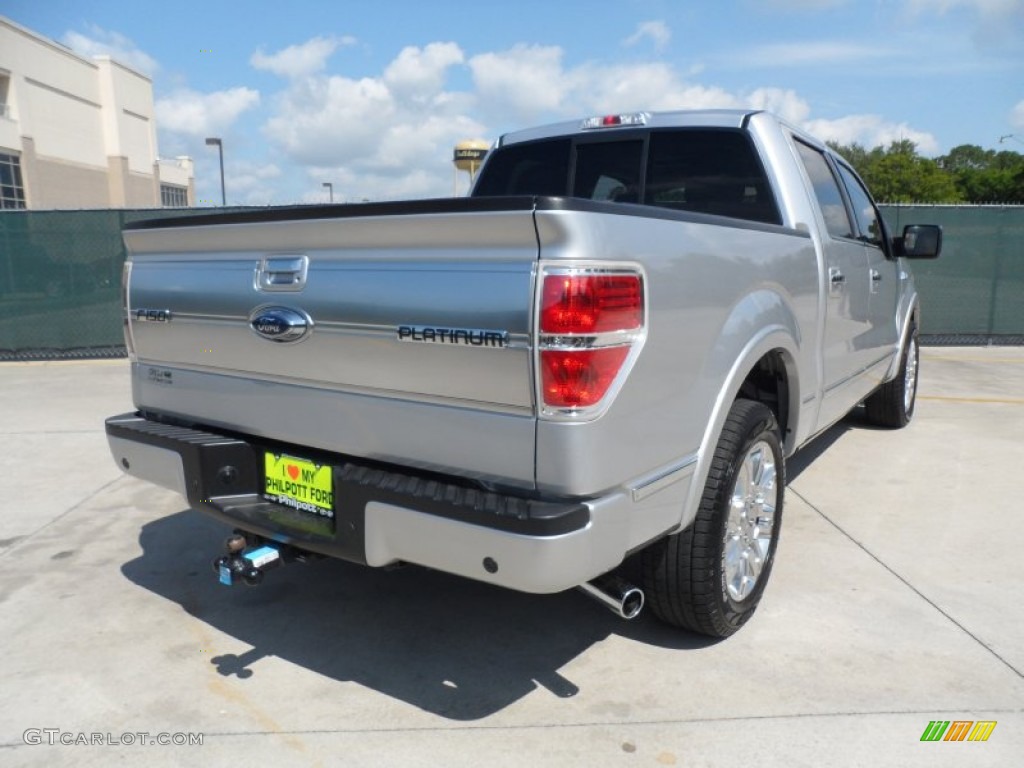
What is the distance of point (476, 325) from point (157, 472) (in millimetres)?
1603

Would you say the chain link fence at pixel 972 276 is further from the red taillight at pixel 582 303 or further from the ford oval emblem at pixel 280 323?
the ford oval emblem at pixel 280 323

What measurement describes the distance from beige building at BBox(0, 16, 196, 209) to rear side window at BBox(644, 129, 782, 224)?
39.3 meters

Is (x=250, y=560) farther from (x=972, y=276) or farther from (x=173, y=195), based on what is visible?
(x=173, y=195)

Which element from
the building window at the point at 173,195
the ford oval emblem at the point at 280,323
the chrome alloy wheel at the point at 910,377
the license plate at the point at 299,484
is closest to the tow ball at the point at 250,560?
the license plate at the point at 299,484

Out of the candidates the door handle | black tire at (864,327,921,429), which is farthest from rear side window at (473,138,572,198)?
black tire at (864,327,921,429)

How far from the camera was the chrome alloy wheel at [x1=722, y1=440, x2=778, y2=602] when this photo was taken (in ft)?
10.3

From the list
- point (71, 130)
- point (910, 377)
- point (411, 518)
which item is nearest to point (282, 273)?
point (411, 518)

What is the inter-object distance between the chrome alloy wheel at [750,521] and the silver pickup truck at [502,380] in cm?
1

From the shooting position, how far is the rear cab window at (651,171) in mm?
3885

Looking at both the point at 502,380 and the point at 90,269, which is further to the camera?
the point at 90,269

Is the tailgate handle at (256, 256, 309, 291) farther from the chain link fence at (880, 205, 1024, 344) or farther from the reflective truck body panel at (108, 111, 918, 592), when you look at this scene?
the chain link fence at (880, 205, 1024, 344)

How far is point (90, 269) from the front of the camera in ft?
35.2

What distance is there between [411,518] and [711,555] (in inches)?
43.4

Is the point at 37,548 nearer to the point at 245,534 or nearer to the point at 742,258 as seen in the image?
the point at 245,534
